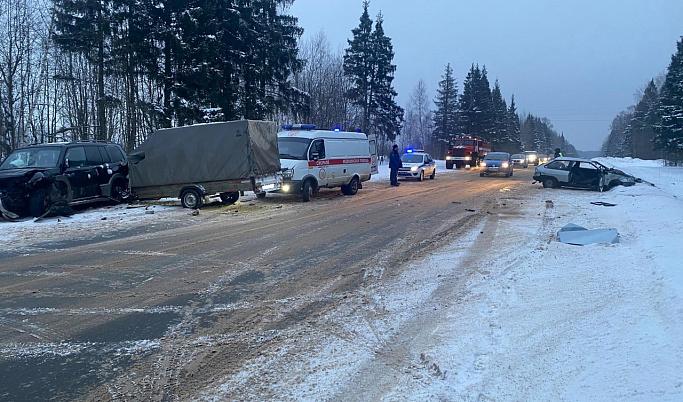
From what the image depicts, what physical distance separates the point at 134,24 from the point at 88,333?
2491cm

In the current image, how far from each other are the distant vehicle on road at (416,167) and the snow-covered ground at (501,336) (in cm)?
2182

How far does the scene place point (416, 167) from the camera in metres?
30.6

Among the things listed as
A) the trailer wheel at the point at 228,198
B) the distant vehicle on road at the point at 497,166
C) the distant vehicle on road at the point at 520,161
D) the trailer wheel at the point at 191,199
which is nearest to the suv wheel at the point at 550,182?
the distant vehicle on road at the point at 497,166

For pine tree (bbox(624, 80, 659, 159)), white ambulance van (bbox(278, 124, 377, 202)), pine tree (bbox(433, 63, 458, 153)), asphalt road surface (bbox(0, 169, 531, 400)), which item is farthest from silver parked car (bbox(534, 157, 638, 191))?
pine tree (bbox(624, 80, 659, 159))

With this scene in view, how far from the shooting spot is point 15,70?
93.1 ft

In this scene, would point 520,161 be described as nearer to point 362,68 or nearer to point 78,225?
point 362,68

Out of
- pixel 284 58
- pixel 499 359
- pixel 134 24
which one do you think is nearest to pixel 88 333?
pixel 499 359

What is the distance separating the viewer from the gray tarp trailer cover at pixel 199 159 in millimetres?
15391

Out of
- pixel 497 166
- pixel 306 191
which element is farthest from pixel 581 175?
pixel 306 191

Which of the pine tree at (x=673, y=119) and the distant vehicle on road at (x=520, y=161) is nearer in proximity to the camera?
the pine tree at (x=673, y=119)

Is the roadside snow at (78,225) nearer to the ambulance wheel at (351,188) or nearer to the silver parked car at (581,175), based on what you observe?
the ambulance wheel at (351,188)

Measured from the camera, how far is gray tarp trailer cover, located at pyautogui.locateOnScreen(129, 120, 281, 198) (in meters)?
15.4

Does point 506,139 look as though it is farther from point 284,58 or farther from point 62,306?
point 62,306

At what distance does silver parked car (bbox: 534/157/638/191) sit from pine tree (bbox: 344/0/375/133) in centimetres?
2666
